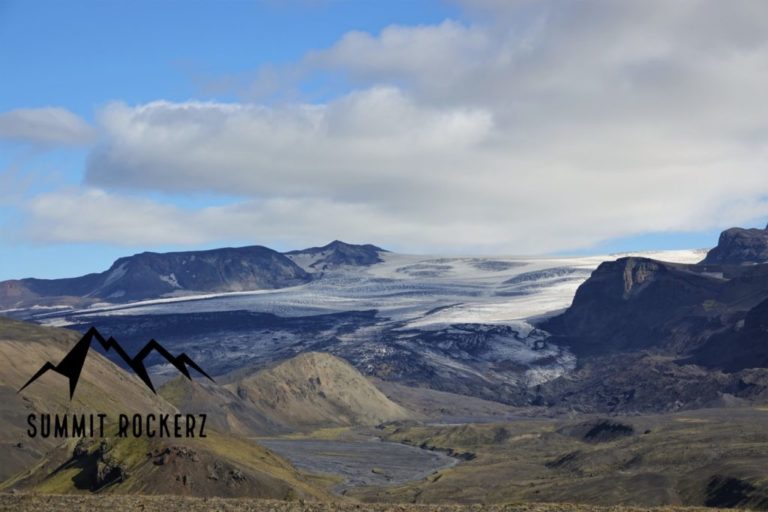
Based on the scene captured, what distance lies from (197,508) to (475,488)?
126m

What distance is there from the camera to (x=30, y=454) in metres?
175

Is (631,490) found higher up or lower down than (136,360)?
lower down

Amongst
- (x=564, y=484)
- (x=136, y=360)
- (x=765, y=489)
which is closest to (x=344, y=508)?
(x=136, y=360)

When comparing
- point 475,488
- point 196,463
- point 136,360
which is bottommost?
point 475,488

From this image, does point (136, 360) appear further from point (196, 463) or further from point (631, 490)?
point (631, 490)

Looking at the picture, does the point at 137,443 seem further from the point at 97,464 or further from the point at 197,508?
the point at 197,508

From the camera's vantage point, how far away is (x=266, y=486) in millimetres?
138250

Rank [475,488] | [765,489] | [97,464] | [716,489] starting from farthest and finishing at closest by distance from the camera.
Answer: [475,488] < [716,489] < [765,489] < [97,464]

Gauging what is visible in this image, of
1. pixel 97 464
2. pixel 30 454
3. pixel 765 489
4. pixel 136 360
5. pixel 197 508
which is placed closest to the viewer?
pixel 197 508

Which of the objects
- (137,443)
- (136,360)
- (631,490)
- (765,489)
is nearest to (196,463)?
(137,443)

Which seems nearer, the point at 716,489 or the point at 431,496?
the point at 716,489

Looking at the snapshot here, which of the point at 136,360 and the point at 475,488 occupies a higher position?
the point at 136,360

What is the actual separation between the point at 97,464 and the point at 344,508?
71.8 m

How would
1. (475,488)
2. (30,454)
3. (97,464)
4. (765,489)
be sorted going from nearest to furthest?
(97,464) < (765,489) < (30,454) < (475,488)
